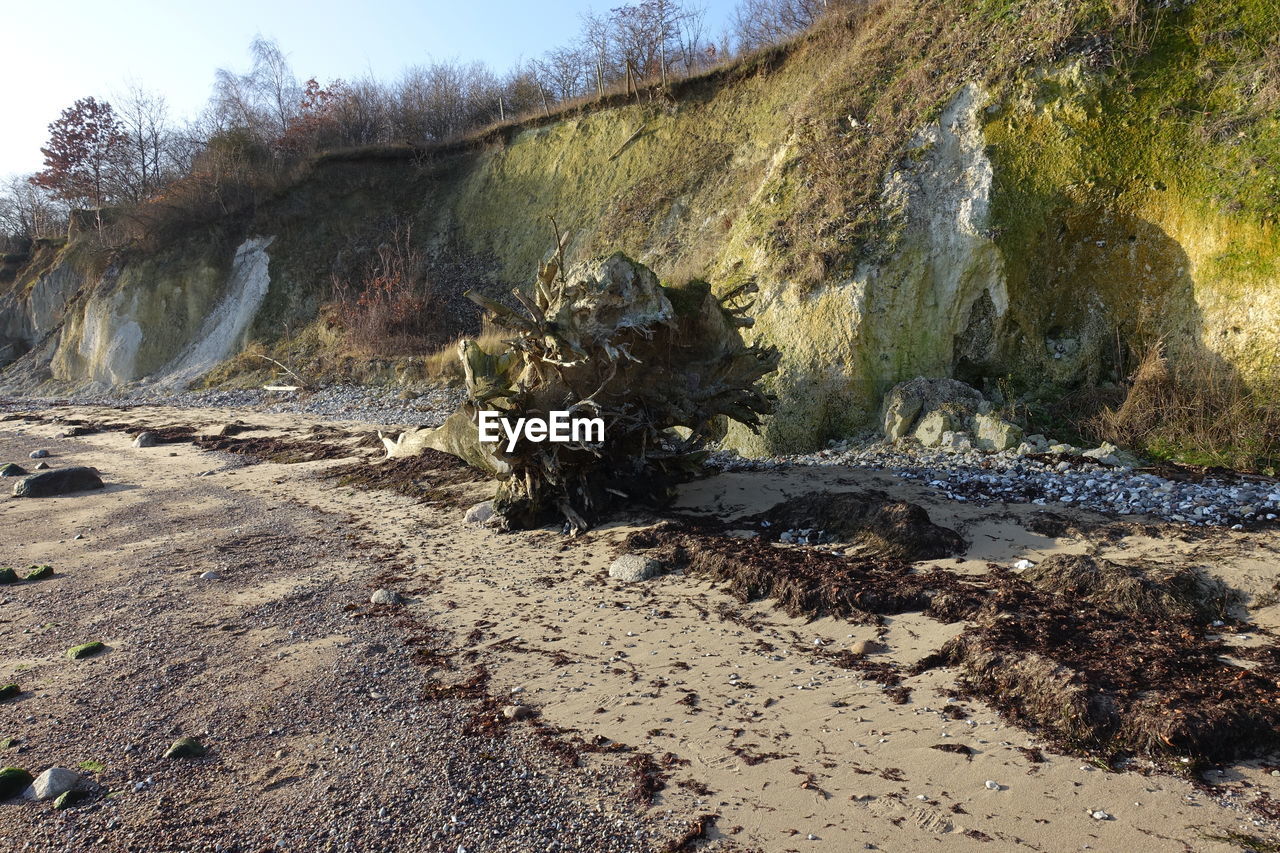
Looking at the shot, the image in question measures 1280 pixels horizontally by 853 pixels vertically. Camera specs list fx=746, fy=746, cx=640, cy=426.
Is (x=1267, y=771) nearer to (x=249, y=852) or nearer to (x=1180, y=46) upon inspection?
(x=249, y=852)

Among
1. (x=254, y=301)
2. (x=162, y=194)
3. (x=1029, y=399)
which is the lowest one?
(x=1029, y=399)

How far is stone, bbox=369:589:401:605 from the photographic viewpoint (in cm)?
549

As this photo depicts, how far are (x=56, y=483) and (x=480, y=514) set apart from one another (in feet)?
20.8

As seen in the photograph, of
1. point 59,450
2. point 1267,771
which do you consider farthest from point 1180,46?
point 59,450

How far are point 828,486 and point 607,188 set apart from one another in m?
15.2

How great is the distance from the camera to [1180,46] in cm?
931

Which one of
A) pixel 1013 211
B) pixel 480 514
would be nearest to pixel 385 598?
pixel 480 514

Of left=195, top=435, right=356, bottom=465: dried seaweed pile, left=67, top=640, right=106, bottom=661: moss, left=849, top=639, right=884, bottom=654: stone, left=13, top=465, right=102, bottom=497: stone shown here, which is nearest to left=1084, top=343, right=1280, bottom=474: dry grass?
left=849, top=639, right=884, bottom=654: stone

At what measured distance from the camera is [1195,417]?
26.6 feet

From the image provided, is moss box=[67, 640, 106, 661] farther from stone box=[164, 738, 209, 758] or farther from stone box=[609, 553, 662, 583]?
stone box=[609, 553, 662, 583]

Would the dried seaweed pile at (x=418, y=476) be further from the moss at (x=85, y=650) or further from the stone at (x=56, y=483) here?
the moss at (x=85, y=650)

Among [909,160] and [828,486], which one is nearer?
[828,486]

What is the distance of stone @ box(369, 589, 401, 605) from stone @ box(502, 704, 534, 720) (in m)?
1.90

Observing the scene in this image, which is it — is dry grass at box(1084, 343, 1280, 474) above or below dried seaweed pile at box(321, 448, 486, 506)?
above
